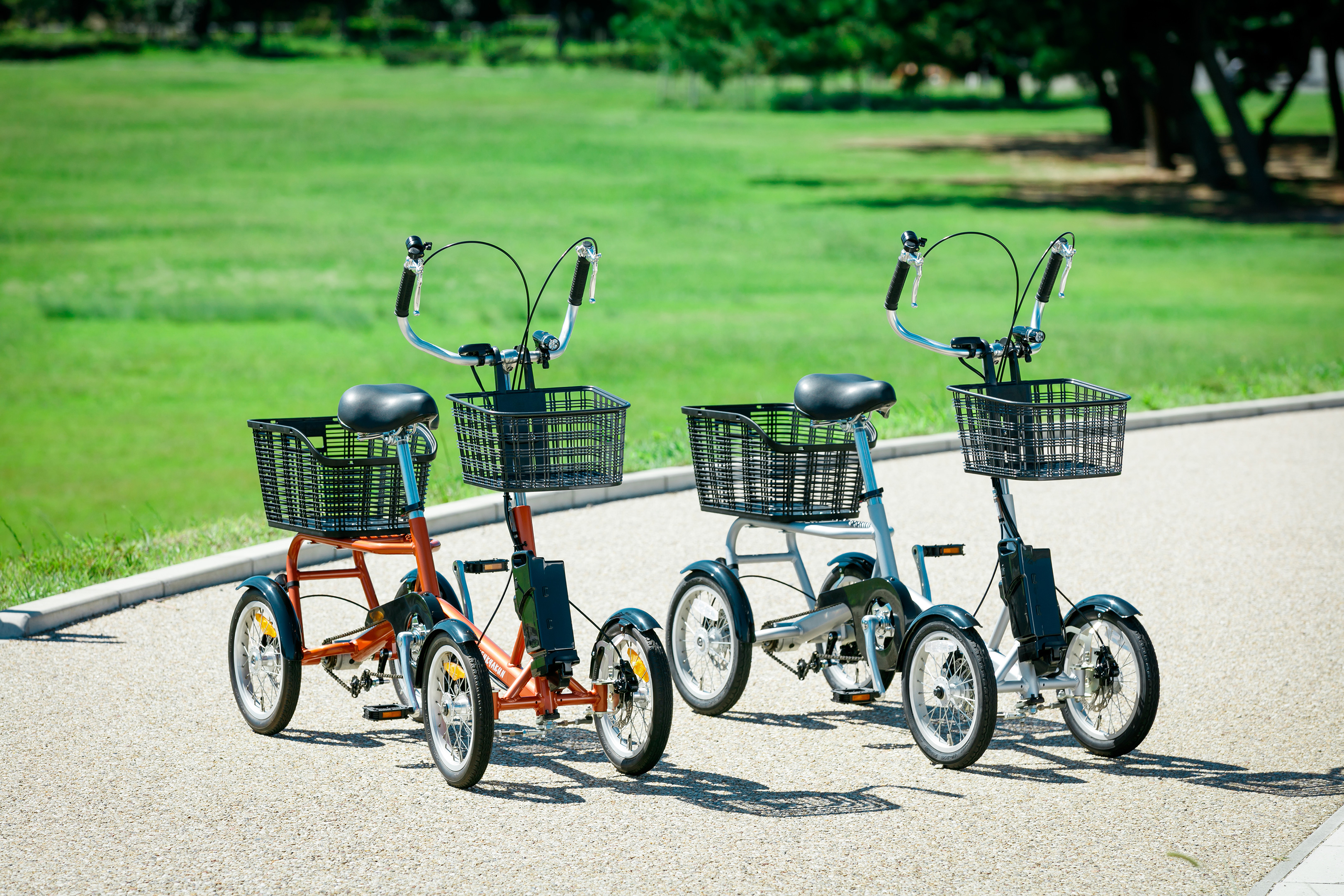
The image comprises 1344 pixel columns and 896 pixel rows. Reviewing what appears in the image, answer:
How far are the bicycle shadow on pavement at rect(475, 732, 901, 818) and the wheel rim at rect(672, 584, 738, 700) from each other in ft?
2.24

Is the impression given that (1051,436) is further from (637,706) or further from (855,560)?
(637,706)

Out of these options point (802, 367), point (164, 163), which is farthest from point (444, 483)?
point (164, 163)

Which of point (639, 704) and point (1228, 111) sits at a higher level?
point (1228, 111)

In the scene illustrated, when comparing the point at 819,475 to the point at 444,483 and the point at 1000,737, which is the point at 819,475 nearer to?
the point at 1000,737

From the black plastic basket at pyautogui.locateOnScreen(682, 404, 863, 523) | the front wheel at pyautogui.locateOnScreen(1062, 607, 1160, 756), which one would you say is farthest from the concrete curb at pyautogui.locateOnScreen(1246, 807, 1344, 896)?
the black plastic basket at pyautogui.locateOnScreen(682, 404, 863, 523)

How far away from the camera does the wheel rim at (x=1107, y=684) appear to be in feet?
17.4

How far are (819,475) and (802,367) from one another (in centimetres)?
1119

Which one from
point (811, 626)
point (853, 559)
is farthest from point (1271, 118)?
point (811, 626)

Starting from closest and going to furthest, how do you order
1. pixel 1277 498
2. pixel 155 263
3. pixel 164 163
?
pixel 1277 498
pixel 155 263
pixel 164 163

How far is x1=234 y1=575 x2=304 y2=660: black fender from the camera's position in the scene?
220 inches

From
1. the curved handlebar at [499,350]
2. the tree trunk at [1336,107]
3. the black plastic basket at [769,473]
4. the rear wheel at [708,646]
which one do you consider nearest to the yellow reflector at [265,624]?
the curved handlebar at [499,350]

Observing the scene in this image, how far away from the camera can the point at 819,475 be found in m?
5.86

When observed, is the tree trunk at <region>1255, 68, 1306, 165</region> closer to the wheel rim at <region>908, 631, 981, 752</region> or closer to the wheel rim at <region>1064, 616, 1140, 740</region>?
the wheel rim at <region>1064, 616, 1140, 740</region>

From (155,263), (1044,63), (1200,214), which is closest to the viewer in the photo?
(155,263)
